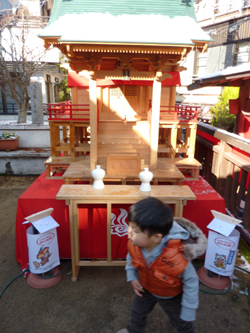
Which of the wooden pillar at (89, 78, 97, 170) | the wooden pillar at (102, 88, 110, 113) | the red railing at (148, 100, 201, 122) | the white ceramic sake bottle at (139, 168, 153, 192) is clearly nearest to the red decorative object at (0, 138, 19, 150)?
the wooden pillar at (102, 88, 110, 113)

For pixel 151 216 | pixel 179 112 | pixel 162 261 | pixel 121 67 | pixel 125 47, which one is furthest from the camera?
pixel 179 112

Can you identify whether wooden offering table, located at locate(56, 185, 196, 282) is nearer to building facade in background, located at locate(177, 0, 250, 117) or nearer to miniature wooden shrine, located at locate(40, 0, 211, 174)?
miniature wooden shrine, located at locate(40, 0, 211, 174)

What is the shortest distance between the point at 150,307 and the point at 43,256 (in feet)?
7.19

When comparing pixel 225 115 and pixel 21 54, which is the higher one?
pixel 21 54

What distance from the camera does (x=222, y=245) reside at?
3.98 meters

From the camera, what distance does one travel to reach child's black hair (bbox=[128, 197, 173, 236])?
193cm

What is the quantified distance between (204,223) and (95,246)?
2189mm

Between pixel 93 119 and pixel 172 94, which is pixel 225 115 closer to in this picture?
pixel 172 94

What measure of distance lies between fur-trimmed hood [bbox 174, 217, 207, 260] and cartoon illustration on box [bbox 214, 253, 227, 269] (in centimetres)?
204

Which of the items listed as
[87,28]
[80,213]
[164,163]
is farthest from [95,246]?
[87,28]

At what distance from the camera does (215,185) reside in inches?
285

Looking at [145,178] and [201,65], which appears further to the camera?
[201,65]

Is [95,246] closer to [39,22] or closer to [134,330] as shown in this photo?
[134,330]

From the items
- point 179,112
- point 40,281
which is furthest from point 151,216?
point 179,112
